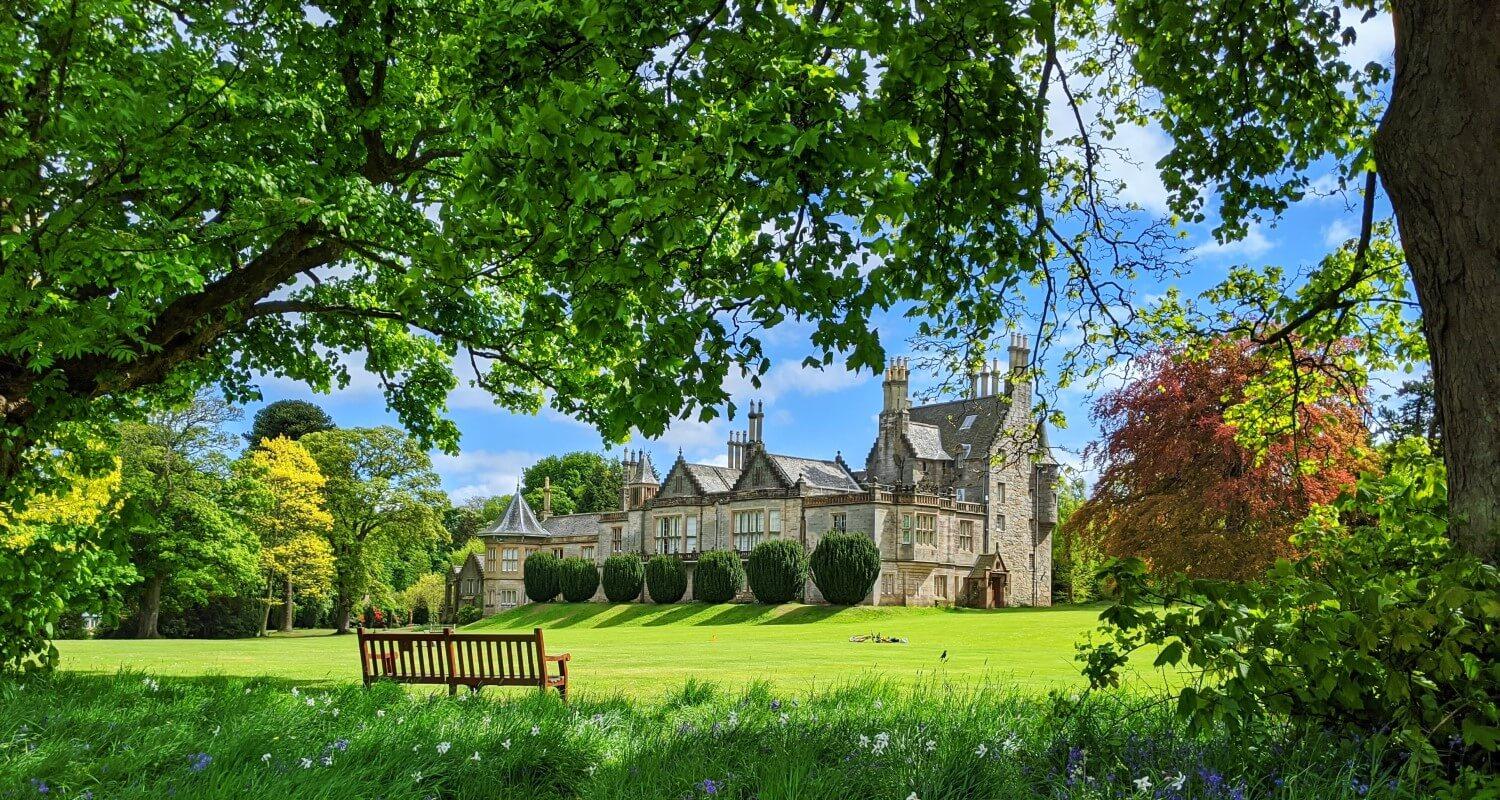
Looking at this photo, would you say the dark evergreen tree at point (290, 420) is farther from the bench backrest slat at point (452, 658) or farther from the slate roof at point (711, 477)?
the bench backrest slat at point (452, 658)

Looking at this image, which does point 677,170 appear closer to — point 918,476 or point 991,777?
point 991,777

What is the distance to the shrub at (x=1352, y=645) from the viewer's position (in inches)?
154

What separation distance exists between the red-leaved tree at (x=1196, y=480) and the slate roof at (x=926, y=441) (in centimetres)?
2795

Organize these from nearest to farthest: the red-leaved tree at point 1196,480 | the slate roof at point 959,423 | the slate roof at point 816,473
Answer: the red-leaved tree at point 1196,480 < the slate roof at point 816,473 < the slate roof at point 959,423

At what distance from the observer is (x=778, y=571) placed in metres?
46.6

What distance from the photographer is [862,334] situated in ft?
18.2

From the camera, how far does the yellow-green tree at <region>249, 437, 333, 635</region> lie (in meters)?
42.2

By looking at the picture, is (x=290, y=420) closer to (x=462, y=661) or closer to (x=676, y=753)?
(x=462, y=661)

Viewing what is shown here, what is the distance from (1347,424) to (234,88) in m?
21.7

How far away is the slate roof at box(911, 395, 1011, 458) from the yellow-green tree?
94.4 ft

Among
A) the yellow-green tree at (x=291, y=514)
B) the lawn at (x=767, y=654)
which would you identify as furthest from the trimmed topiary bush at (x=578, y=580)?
the yellow-green tree at (x=291, y=514)

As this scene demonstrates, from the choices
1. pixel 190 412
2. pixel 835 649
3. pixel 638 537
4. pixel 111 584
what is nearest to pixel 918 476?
pixel 638 537

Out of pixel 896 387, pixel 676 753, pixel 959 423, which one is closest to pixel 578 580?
pixel 896 387

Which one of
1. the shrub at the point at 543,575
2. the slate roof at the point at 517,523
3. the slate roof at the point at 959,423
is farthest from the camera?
the slate roof at the point at 517,523
